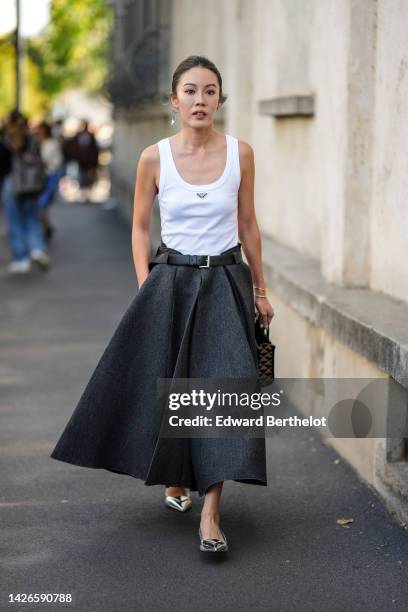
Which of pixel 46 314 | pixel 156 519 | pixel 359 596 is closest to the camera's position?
pixel 359 596

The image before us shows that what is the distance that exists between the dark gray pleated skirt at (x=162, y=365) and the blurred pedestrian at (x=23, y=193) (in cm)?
903

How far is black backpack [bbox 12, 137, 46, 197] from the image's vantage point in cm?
1412

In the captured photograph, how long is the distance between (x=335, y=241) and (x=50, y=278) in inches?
305

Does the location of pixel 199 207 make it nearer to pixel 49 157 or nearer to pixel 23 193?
pixel 23 193

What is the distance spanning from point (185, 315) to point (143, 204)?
47 cm

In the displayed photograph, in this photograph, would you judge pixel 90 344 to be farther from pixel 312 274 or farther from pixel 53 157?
pixel 53 157

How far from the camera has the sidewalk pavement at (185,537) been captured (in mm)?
4430

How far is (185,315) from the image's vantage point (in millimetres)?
5020

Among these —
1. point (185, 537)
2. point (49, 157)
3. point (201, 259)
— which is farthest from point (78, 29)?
point (185, 537)

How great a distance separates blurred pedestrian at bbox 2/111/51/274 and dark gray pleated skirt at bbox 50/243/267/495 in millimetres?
9031

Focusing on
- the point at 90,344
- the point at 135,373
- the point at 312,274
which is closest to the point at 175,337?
the point at 135,373

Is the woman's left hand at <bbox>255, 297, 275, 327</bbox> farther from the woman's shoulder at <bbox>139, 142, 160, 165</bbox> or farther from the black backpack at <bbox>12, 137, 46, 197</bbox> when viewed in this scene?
the black backpack at <bbox>12, 137, 46, 197</bbox>

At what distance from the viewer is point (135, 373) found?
506cm

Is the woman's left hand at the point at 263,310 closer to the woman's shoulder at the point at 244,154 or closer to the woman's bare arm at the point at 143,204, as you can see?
the woman's bare arm at the point at 143,204
